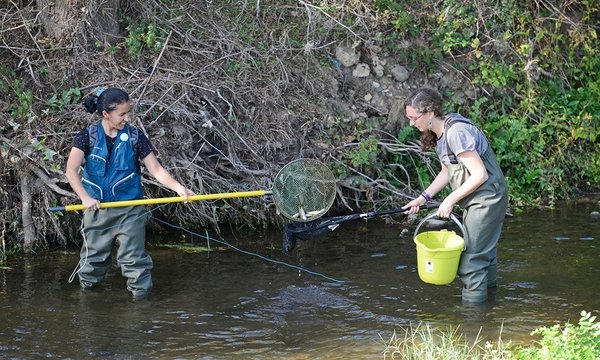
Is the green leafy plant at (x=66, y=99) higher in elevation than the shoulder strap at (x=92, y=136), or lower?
higher

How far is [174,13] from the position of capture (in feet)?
32.6

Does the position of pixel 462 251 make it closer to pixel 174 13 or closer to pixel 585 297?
pixel 585 297

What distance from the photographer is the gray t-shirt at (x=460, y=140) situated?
6.40 metres

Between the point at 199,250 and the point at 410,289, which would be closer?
the point at 410,289

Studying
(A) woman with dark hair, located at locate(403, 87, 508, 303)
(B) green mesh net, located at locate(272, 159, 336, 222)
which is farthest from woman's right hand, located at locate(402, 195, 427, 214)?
(B) green mesh net, located at locate(272, 159, 336, 222)

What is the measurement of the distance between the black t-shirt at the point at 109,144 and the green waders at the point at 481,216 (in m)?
2.16

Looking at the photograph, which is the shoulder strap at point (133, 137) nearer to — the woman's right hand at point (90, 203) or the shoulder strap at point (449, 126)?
the woman's right hand at point (90, 203)

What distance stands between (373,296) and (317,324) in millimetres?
742

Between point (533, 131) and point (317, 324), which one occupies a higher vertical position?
point (533, 131)

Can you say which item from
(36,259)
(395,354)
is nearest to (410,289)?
(395,354)

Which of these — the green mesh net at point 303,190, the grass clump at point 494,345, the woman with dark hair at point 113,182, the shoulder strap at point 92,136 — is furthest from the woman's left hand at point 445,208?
the shoulder strap at point 92,136

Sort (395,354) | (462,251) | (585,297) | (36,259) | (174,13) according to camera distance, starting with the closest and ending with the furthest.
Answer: (395,354) < (462,251) < (585,297) < (36,259) < (174,13)

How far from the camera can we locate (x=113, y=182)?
706cm

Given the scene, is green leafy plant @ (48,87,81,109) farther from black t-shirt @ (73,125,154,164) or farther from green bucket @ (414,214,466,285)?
green bucket @ (414,214,466,285)
